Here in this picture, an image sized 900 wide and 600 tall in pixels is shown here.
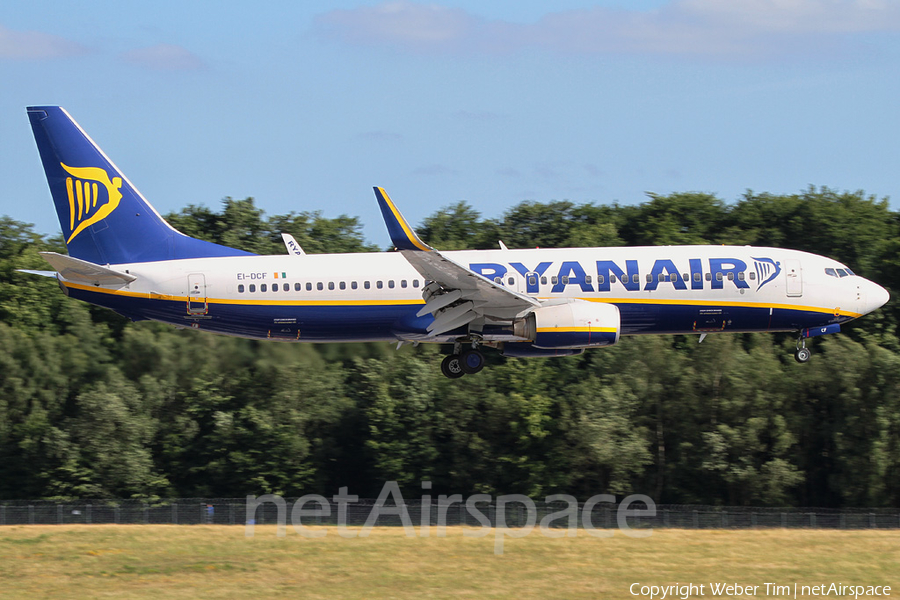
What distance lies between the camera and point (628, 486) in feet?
204

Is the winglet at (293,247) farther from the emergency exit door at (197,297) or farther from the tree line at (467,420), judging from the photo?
the tree line at (467,420)

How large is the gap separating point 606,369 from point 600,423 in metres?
4.62

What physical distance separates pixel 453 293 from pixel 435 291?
650mm

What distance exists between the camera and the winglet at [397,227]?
1357 inches

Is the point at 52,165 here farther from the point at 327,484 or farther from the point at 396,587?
the point at 327,484

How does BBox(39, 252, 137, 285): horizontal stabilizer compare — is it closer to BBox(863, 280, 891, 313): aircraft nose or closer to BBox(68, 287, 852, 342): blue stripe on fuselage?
BBox(68, 287, 852, 342): blue stripe on fuselage

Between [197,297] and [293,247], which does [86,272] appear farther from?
[293,247]

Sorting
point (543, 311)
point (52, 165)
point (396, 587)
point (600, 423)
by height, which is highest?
point (52, 165)

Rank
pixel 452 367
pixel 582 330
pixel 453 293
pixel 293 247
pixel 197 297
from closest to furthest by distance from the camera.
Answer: pixel 582 330
pixel 453 293
pixel 197 297
pixel 452 367
pixel 293 247

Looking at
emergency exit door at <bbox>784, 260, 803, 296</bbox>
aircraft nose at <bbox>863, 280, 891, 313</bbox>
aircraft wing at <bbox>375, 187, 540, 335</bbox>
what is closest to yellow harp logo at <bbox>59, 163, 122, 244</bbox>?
aircraft wing at <bbox>375, 187, 540, 335</bbox>

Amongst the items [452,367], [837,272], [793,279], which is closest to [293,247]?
[452,367]

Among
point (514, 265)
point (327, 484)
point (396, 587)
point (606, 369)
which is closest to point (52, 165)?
point (514, 265)

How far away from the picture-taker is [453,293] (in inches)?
1527

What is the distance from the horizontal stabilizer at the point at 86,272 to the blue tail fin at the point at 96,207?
1573 mm
